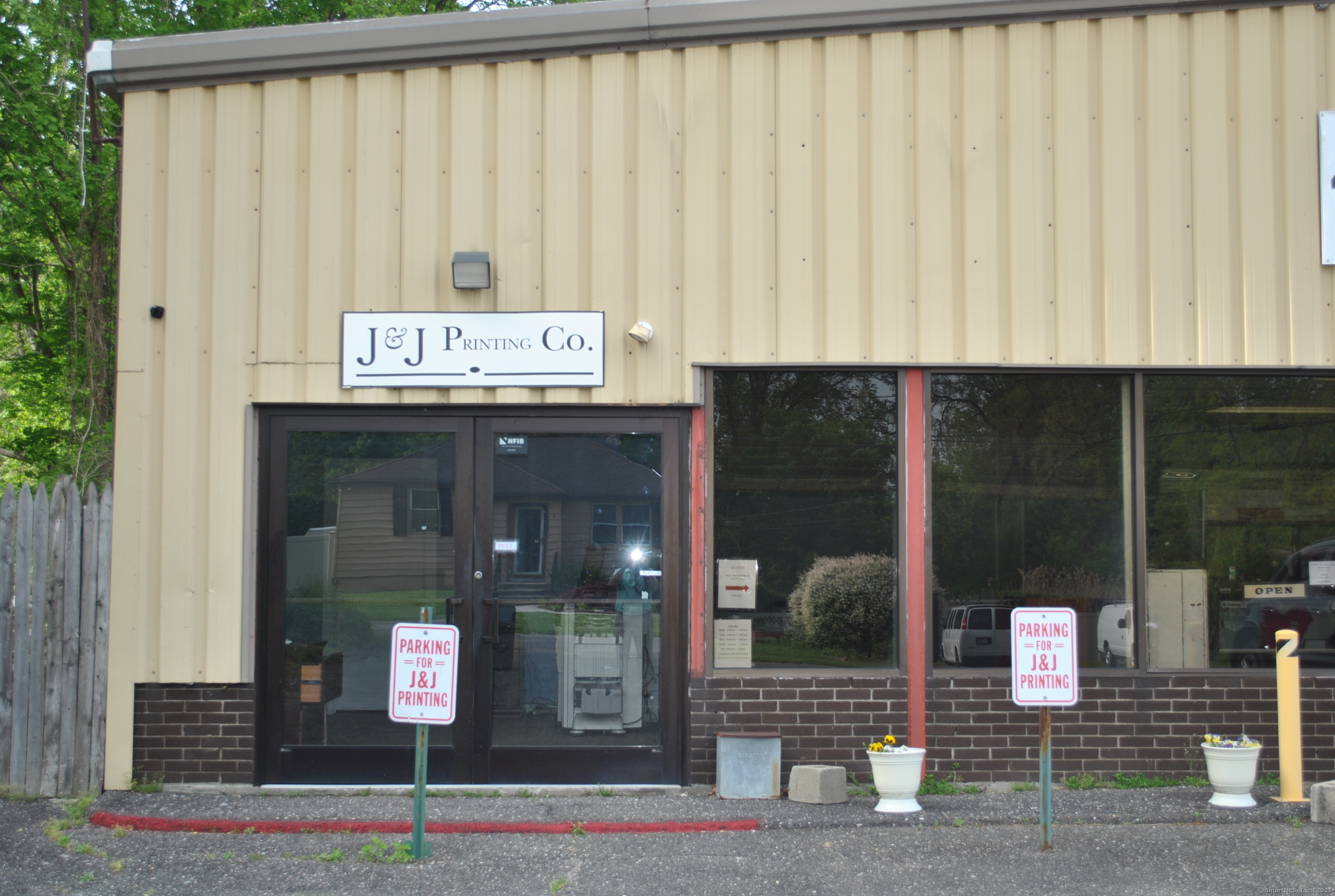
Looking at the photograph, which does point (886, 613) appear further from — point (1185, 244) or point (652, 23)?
point (652, 23)

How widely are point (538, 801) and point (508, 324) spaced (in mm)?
3148

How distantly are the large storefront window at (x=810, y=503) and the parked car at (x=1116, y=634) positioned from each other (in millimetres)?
1452

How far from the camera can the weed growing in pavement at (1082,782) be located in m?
7.27

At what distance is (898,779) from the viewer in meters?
6.75

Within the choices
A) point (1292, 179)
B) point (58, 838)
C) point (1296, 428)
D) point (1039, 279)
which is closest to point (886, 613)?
point (1039, 279)

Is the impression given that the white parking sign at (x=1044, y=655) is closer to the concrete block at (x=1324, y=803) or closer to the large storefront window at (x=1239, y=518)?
the concrete block at (x=1324, y=803)

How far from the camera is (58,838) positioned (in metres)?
6.19

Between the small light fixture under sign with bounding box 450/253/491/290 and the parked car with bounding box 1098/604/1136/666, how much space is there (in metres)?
4.82

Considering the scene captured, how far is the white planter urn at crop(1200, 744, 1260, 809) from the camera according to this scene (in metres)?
6.80

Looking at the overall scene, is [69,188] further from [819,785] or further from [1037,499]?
[1037,499]

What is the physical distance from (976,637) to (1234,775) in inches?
68.1

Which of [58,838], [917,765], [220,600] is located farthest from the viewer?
[220,600]

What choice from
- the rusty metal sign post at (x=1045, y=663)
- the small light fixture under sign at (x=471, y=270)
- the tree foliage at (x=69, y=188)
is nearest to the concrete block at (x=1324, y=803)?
the rusty metal sign post at (x=1045, y=663)

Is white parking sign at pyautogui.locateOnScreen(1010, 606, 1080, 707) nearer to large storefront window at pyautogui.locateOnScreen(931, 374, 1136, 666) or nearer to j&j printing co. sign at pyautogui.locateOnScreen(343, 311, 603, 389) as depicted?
large storefront window at pyautogui.locateOnScreen(931, 374, 1136, 666)
